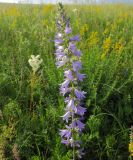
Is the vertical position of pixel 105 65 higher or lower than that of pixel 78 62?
lower

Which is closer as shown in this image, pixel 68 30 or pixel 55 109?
pixel 68 30

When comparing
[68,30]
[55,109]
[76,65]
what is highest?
[68,30]

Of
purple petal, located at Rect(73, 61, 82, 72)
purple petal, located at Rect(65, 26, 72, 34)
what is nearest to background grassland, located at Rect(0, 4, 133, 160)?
purple petal, located at Rect(73, 61, 82, 72)

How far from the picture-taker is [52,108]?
3205 millimetres

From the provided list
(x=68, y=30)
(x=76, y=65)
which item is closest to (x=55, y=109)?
(x=76, y=65)

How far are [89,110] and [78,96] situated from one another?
44.3 inches

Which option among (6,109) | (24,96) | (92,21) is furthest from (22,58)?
(92,21)

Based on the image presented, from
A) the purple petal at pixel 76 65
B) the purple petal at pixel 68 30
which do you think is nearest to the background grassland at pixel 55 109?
the purple petal at pixel 76 65

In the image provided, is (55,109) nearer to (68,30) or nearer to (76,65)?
(76,65)

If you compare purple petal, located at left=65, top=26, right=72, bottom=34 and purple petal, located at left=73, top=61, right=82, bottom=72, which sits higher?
purple petal, located at left=65, top=26, right=72, bottom=34

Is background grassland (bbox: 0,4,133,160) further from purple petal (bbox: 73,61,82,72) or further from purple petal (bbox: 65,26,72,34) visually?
purple petal (bbox: 65,26,72,34)

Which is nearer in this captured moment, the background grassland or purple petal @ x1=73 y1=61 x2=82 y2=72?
purple petal @ x1=73 y1=61 x2=82 y2=72

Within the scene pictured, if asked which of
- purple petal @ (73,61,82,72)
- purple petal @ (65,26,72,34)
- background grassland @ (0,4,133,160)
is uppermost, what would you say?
purple petal @ (65,26,72,34)

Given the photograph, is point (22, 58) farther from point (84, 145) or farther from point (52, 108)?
point (84, 145)
